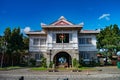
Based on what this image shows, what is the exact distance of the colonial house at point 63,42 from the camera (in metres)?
32.7

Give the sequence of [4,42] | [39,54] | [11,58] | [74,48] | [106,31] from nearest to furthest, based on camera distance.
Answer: [74,48]
[4,42]
[39,54]
[11,58]
[106,31]

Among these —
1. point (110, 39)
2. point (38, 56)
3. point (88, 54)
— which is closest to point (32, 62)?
point (38, 56)

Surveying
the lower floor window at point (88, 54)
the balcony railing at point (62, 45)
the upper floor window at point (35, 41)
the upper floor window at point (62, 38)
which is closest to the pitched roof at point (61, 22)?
the upper floor window at point (62, 38)

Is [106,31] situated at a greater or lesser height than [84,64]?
greater

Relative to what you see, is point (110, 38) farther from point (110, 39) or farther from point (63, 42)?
point (63, 42)

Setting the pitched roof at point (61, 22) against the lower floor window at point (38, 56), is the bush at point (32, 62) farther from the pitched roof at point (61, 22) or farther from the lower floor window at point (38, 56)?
the pitched roof at point (61, 22)

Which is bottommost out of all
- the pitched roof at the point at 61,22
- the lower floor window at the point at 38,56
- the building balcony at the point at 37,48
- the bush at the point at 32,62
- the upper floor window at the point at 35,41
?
the bush at the point at 32,62

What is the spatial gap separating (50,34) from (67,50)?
164 inches

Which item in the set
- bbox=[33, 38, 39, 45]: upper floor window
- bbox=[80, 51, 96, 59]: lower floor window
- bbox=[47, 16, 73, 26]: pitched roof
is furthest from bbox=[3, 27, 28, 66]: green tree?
bbox=[80, 51, 96, 59]: lower floor window

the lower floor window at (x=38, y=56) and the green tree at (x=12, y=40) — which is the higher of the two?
the green tree at (x=12, y=40)

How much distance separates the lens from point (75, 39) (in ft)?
109

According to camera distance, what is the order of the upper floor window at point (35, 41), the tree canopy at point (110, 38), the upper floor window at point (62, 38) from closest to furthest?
the upper floor window at point (62, 38)
the upper floor window at point (35, 41)
the tree canopy at point (110, 38)

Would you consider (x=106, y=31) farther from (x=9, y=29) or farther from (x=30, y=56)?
(x=9, y=29)

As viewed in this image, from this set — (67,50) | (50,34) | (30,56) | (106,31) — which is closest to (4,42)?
(30,56)
